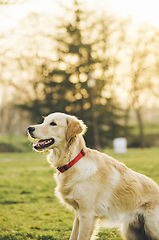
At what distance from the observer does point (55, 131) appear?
3744 mm

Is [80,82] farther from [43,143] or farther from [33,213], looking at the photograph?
[43,143]

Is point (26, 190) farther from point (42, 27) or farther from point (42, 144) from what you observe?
point (42, 27)

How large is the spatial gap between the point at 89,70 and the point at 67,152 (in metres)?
21.2

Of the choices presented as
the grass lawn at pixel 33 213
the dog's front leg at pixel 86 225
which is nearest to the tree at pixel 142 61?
the grass lawn at pixel 33 213

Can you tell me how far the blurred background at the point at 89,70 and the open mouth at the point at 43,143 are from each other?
1914 cm

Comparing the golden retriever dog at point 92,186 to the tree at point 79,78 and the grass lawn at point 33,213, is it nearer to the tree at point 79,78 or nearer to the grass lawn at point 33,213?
the grass lawn at point 33,213

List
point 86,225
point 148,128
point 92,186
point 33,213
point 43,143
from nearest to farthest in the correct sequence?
1. point 86,225
2. point 92,186
3. point 43,143
4. point 33,213
5. point 148,128

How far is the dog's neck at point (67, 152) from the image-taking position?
3.64m

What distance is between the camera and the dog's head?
367cm

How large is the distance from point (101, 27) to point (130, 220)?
21366 mm

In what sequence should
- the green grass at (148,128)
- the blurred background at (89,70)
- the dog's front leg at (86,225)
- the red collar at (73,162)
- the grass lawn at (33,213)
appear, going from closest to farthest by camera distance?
1. the dog's front leg at (86,225)
2. the red collar at (73,162)
3. the grass lawn at (33,213)
4. the blurred background at (89,70)
5. the green grass at (148,128)

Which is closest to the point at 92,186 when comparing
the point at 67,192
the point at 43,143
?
the point at 67,192

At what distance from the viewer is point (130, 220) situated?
3.64 metres

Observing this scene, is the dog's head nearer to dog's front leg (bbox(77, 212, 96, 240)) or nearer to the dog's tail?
dog's front leg (bbox(77, 212, 96, 240))
